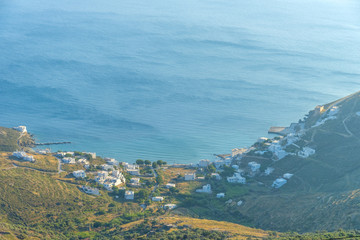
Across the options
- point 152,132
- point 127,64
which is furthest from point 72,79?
point 152,132

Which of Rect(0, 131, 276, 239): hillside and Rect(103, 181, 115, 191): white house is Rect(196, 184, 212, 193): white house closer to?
Rect(0, 131, 276, 239): hillside

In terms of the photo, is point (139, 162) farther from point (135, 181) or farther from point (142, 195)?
point (142, 195)

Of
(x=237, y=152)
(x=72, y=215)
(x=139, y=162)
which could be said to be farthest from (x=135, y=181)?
(x=237, y=152)

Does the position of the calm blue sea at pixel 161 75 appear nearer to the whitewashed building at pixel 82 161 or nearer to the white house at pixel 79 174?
the whitewashed building at pixel 82 161

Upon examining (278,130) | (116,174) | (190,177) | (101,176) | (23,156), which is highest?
(278,130)

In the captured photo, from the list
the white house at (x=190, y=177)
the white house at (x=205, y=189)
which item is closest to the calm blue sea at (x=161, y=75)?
the white house at (x=190, y=177)

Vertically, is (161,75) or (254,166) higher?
(161,75)

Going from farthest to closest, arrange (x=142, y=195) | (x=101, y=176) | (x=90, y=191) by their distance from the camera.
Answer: (x=101, y=176), (x=142, y=195), (x=90, y=191)

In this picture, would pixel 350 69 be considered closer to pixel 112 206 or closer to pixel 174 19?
pixel 174 19

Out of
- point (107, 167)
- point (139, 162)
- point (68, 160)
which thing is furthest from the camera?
point (139, 162)
